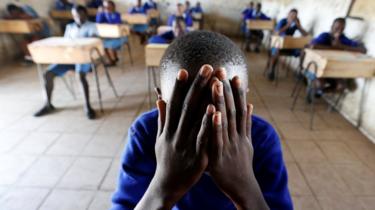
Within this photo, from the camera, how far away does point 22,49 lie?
5129 mm

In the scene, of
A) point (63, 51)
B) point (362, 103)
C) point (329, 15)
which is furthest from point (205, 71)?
point (329, 15)

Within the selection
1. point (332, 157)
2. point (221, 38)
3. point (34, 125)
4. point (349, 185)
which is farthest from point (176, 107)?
point (34, 125)

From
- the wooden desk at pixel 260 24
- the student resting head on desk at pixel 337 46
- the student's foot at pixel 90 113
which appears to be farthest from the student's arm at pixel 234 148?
the wooden desk at pixel 260 24

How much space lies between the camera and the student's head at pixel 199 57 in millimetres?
576

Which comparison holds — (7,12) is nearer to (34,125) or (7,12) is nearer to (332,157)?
(34,125)

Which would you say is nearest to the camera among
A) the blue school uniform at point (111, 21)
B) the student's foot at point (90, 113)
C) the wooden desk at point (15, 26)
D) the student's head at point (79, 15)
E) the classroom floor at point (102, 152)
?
the classroom floor at point (102, 152)

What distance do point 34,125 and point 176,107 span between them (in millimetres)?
2779

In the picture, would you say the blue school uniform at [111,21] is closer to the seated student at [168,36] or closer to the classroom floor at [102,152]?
the classroom floor at [102,152]

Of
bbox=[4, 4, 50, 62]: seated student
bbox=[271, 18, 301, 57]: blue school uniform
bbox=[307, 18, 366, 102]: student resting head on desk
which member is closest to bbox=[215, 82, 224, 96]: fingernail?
bbox=[307, 18, 366, 102]: student resting head on desk

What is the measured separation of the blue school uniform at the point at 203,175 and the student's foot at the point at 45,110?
2.58 meters

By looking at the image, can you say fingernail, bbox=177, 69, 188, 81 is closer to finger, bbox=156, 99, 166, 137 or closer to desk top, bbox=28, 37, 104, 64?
finger, bbox=156, 99, 166, 137

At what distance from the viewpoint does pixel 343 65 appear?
246 centimetres

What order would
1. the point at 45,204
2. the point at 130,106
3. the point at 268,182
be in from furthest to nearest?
the point at 130,106
the point at 45,204
the point at 268,182

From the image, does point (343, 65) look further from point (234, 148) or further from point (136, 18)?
point (136, 18)
